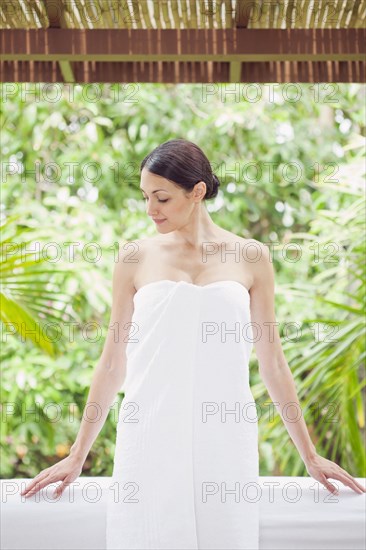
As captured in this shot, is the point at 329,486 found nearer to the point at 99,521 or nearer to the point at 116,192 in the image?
the point at 99,521

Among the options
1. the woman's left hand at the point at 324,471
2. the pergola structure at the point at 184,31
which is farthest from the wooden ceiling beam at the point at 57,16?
the woman's left hand at the point at 324,471

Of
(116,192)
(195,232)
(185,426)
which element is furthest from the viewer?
(116,192)

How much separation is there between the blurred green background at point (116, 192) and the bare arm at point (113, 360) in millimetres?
2297

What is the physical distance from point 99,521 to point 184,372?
554mm

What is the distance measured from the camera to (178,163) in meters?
1.89

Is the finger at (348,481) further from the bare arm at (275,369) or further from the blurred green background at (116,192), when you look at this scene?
the blurred green background at (116,192)

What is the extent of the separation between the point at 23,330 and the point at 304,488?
118 cm

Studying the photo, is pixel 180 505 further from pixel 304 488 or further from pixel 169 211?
pixel 169 211

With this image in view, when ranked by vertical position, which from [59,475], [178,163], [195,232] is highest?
[178,163]

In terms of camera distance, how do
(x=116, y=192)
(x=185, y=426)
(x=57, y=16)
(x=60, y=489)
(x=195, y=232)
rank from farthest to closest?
(x=116, y=192) < (x=57, y=16) < (x=60, y=489) < (x=195, y=232) < (x=185, y=426)

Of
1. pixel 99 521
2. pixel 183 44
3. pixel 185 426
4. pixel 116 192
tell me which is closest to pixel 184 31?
pixel 183 44

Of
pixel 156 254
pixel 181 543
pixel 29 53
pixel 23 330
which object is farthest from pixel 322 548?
pixel 29 53

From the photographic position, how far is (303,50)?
229 centimetres

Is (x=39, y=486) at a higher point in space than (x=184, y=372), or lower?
lower
